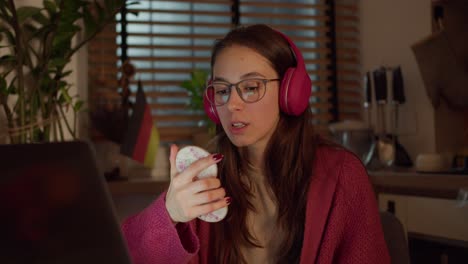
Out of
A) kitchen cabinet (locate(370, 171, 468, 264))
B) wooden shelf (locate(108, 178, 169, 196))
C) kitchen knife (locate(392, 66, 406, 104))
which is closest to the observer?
kitchen cabinet (locate(370, 171, 468, 264))

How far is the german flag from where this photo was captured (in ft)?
7.99

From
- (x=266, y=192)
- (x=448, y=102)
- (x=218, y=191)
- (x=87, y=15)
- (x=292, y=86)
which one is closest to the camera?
(x=218, y=191)

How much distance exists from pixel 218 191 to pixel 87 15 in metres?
1.37

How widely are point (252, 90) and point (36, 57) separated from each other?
41.5 inches

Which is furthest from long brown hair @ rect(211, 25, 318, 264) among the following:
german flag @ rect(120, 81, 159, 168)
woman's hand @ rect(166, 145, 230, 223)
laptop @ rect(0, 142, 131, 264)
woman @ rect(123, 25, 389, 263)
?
german flag @ rect(120, 81, 159, 168)

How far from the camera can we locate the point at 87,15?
6.44 ft

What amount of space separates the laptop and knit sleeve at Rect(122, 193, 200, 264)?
543mm

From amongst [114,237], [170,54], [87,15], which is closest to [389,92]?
[170,54]

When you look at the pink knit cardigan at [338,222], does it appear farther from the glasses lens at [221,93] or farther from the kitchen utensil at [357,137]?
the kitchen utensil at [357,137]

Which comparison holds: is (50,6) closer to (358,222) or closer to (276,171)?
(276,171)

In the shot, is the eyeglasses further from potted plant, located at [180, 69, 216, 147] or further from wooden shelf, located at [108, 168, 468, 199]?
potted plant, located at [180, 69, 216, 147]

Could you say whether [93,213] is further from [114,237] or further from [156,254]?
[156,254]

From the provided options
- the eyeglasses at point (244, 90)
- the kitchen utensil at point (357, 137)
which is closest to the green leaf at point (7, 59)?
the eyeglasses at point (244, 90)

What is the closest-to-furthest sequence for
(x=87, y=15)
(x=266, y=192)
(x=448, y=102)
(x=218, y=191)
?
(x=218, y=191)
(x=266, y=192)
(x=87, y=15)
(x=448, y=102)
